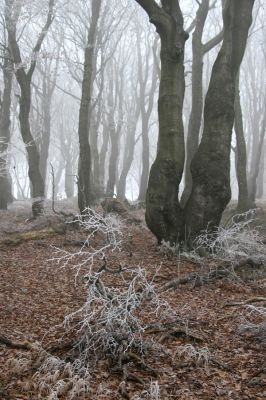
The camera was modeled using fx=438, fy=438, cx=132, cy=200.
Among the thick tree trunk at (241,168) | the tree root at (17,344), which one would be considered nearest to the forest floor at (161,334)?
the tree root at (17,344)

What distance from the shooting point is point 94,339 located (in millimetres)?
4965

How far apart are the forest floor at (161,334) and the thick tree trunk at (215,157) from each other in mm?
1051

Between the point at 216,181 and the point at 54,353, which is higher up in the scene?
the point at 216,181

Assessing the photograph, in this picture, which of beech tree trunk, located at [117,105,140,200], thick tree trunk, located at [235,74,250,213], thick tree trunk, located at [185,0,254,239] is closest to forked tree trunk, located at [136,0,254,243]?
thick tree trunk, located at [185,0,254,239]

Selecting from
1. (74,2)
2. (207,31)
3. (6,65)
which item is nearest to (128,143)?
(207,31)

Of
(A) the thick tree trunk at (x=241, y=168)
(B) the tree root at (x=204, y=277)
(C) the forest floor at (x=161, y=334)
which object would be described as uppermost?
(A) the thick tree trunk at (x=241, y=168)

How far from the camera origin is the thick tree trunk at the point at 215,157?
28.8 ft

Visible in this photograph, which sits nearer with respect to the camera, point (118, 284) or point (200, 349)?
point (200, 349)

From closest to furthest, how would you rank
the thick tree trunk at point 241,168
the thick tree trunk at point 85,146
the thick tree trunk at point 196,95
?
the thick tree trunk at point 196,95
the thick tree trunk at point 85,146
the thick tree trunk at point 241,168

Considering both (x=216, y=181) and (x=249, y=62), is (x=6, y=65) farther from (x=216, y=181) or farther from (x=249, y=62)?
(x=249, y=62)

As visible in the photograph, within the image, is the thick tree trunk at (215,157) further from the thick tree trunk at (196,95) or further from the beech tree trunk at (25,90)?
the beech tree trunk at (25,90)

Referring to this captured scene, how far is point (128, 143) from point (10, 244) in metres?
18.7

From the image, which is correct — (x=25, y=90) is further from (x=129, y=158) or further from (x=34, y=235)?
(x=129, y=158)

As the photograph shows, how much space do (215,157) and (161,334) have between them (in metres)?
4.38
